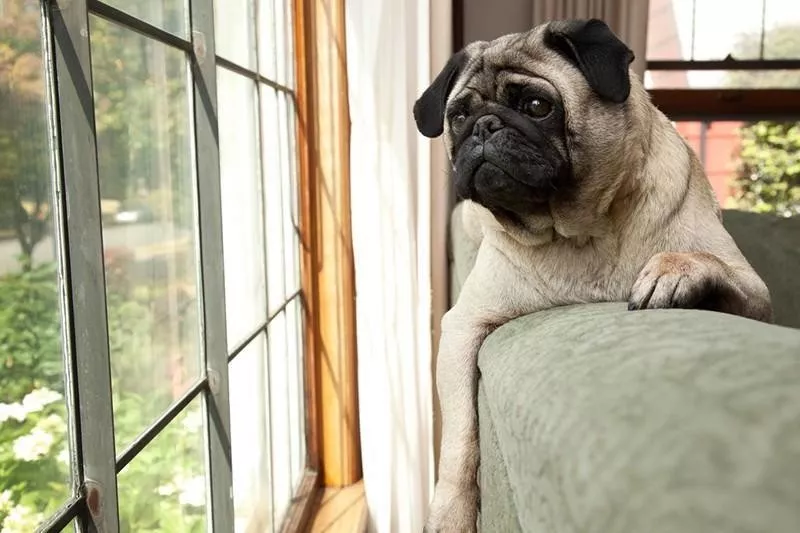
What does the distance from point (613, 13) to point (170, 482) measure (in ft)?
8.43

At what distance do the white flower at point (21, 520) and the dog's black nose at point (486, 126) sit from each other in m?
0.79

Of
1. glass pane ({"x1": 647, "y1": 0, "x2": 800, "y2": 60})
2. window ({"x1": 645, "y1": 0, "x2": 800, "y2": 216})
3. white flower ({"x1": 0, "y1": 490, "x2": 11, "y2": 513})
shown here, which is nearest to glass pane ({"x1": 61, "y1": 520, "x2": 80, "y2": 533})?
white flower ({"x1": 0, "y1": 490, "x2": 11, "y2": 513})

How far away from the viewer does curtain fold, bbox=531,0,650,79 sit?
3.07 meters

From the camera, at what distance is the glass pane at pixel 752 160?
137 inches

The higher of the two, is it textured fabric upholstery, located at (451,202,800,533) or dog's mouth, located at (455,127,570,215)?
dog's mouth, located at (455,127,570,215)

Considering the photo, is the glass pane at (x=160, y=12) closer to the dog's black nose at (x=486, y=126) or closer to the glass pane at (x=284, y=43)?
the dog's black nose at (x=486, y=126)

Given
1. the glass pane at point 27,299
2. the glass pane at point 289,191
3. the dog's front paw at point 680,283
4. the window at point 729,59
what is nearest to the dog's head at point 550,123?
the dog's front paw at point 680,283

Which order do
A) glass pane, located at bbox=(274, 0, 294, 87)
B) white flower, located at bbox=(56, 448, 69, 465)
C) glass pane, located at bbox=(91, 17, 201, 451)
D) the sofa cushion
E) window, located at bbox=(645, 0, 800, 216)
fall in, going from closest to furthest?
the sofa cushion < white flower, located at bbox=(56, 448, 69, 465) < glass pane, located at bbox=(91, 17, 201, 451) < glass pane, located at bbox=(274, 0, 294, 87) < window, located at bbox=(645, 0, 800, 216)

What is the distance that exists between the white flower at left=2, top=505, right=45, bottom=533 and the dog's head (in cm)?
74

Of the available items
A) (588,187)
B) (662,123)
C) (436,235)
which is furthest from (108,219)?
(436,235)

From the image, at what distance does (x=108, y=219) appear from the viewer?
1.01 metres

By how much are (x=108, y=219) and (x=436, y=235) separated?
130cm

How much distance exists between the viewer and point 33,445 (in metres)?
0.78

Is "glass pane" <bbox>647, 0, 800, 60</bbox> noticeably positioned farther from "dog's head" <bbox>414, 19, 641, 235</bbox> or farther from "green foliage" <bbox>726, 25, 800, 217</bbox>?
"dog's head" <bbox>414, 19, 641, 235</bbox>
